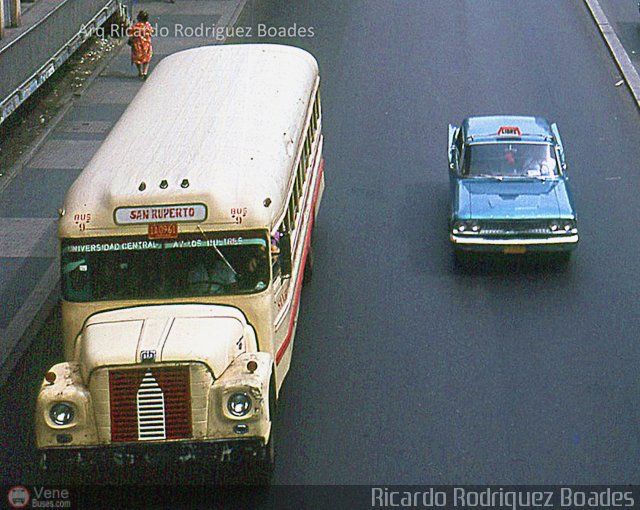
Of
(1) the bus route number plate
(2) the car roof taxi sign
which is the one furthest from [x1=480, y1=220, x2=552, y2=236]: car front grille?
(1) the bus route number plate

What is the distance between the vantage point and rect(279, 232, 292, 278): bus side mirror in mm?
12156

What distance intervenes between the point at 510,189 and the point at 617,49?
12.1 m

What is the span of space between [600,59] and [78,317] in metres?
18.5

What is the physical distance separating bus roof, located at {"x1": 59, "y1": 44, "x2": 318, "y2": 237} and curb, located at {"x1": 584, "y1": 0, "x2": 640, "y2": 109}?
1047 cm

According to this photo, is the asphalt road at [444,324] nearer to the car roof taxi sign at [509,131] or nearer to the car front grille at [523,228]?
the car front grille at [523,228]

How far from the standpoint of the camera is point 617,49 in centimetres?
2773

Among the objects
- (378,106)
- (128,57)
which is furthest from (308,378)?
(128,57)

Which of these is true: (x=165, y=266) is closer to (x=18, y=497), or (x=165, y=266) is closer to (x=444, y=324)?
(x=18, y=497)

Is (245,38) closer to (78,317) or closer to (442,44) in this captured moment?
(442,44)

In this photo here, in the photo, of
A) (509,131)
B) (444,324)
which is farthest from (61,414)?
(509,131)

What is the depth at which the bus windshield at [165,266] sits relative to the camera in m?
11.7

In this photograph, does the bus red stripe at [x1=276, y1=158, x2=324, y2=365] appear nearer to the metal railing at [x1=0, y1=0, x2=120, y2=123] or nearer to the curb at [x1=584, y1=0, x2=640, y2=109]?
the metal railing at [x1=0, y1=0, x2=120, y2=123]

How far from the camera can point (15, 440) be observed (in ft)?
42.5

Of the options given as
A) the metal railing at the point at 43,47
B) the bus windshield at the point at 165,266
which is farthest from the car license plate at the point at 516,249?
the metal railing at the point at 43,47
